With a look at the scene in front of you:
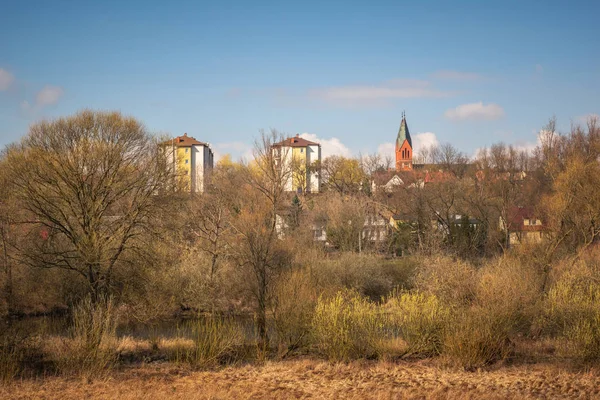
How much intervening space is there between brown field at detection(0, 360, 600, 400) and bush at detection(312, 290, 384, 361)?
0.51m

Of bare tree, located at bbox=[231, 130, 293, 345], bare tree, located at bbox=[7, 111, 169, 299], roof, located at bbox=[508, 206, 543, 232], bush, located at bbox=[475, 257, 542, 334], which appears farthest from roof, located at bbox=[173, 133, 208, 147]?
bush, located at bbox=[475, 257, 542, 334]

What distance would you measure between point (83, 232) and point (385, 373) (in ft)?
43.4

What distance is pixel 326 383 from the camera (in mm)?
13242

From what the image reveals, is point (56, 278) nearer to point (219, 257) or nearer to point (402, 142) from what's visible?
point (219, 257)

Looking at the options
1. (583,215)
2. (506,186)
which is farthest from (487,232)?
(583,215)

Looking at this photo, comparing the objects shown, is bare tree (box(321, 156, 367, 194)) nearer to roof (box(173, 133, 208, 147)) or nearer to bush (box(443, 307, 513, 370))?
roof (box(173, 133, 208, 147))

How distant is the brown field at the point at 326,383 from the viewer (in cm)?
1209

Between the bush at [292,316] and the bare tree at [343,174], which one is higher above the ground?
the bare tree at [343,174]

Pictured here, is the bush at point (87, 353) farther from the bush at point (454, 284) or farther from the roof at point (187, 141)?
the roof at point (187, 141)

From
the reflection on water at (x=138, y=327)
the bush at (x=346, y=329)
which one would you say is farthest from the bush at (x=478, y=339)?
the reflection on water at (x=138, y=327)

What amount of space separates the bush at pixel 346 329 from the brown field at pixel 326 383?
51cm

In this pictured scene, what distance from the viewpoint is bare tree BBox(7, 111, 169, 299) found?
20344mm

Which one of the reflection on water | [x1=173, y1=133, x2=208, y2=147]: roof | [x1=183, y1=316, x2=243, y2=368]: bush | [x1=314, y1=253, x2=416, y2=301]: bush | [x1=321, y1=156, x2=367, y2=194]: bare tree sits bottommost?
the reflection on water

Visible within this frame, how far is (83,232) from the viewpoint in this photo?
21.3 m
